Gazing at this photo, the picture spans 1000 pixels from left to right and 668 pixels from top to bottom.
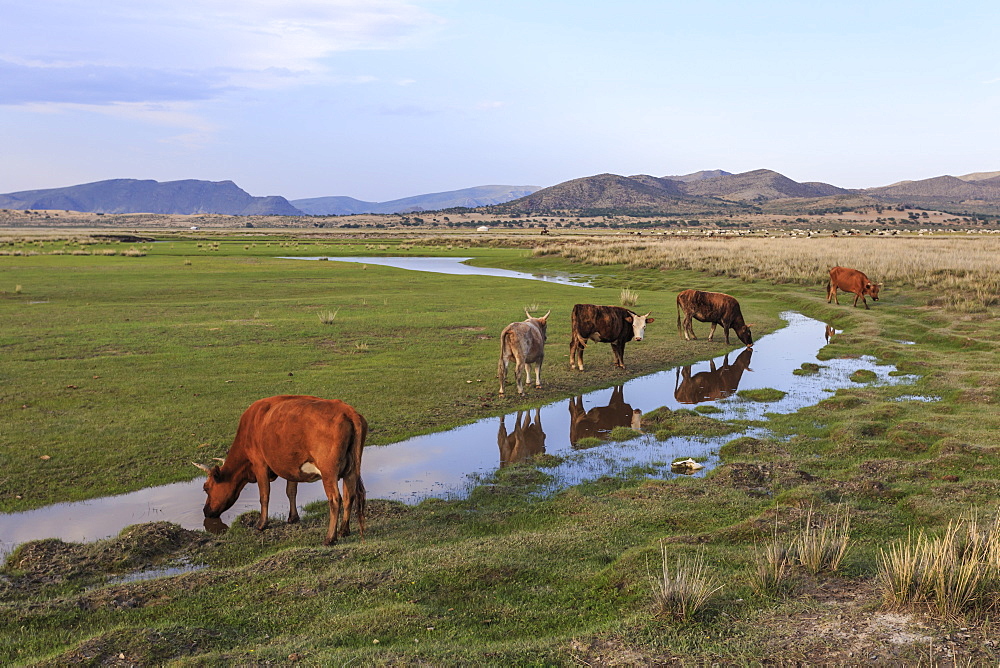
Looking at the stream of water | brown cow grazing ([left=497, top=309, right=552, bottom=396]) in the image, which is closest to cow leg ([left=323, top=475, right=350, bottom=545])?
the stream of water

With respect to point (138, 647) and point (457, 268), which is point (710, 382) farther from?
point (457, 268)

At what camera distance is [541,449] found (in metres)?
13.1

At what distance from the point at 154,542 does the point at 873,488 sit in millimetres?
9144

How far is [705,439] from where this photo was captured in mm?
13523

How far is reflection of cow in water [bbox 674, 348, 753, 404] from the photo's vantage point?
17422 millimetres

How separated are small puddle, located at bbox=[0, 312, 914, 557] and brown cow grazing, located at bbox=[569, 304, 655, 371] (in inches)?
54.6

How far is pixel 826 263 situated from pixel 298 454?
45549 millimetres

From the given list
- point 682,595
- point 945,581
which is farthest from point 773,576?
Result: point 945,581

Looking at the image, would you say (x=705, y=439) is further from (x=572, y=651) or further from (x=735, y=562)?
(x=572, y=651)

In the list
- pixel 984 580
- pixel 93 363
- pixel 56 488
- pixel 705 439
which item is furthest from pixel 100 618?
pixel 93 363

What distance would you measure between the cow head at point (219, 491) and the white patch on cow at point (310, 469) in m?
1.45

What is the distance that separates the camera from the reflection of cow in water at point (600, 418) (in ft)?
46.7

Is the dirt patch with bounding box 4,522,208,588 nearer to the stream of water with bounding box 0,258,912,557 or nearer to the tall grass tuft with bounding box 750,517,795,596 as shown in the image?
the stream of water with bounding box 0,258,912,557

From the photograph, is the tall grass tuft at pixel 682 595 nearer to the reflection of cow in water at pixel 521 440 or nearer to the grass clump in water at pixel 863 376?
the reflection of cow in water at pixel 521 440
